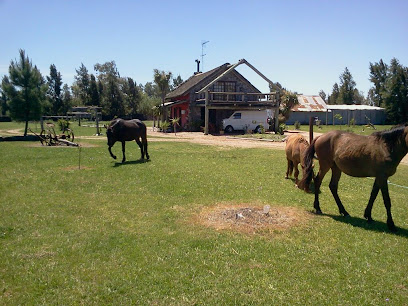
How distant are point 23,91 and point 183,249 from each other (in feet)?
92.1

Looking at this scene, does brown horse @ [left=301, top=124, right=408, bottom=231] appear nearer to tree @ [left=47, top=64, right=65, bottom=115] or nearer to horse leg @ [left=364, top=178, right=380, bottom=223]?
horse leg @ [left=364, top=178, right=380, bottom=223]

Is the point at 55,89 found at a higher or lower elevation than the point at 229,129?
higher

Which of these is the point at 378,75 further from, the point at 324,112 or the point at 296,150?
the point at 296,150

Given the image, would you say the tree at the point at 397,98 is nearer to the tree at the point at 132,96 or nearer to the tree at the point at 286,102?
the tree at the point at 286,102

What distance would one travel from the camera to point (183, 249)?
533cm

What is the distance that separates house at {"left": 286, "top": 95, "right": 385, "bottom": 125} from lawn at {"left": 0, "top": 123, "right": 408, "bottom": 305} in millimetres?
42195

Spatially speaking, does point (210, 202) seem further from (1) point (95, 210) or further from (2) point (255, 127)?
(2) point (255, 127)

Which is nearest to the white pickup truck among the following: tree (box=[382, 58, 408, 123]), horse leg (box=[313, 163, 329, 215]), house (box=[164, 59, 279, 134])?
house (box=[164, 59, 279, 134])

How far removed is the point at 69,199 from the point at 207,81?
2813cm

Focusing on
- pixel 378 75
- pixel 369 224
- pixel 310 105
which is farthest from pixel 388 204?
pixel 378 75

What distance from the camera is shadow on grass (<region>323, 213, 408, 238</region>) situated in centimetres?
619

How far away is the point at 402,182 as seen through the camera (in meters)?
11.6

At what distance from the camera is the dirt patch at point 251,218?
6289 millimetres

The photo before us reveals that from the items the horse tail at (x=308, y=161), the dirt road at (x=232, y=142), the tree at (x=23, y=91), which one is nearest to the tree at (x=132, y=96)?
the tree at (x=23, y=91)
